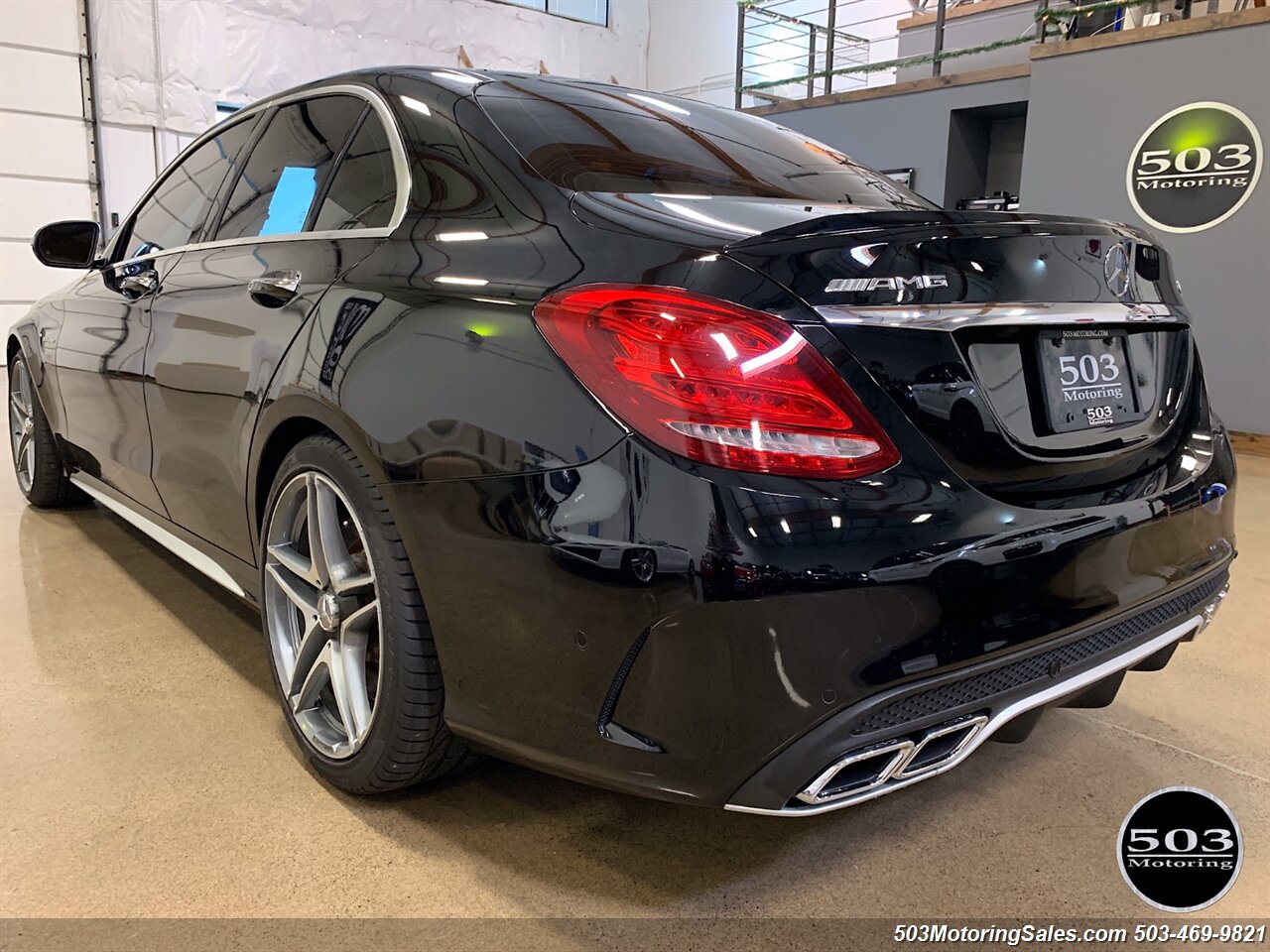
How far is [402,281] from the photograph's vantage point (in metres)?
1.42

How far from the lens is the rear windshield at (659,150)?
56.8 inches

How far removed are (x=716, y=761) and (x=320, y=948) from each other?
60 centimetres

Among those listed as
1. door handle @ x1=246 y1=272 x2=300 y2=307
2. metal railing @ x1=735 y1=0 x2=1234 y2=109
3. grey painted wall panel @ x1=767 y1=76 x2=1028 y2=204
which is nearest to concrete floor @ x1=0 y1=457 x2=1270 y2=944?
door handle @ x1=246 y1=272 x2=300 y2=307

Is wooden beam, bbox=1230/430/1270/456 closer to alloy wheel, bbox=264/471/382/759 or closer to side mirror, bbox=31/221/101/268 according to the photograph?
alloy wheel, bbox=264/471/382/759

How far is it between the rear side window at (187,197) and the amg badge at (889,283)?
163cm

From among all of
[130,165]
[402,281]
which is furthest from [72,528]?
[130,165]

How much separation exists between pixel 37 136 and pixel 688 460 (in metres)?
10.3

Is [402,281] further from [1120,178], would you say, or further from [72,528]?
[1120,178]

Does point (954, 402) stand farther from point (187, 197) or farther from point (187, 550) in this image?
point (187, 197)

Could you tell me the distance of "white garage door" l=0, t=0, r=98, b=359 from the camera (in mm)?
8797

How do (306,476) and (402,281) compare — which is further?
(306,476)

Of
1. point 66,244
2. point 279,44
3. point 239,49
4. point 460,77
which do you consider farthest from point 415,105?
point 279,44

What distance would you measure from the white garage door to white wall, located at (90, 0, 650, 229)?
19 centimetres

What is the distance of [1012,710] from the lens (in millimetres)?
1179
